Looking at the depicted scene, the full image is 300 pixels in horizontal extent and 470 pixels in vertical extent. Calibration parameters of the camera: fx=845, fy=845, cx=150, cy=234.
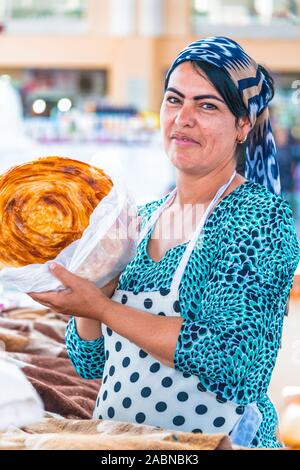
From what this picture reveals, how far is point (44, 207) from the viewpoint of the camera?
5.05 feet

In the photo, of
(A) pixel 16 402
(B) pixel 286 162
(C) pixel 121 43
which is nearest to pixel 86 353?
(A) pixel 16 402

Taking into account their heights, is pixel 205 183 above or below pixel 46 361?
above

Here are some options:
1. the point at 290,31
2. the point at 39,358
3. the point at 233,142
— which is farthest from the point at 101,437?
the point at 290,31

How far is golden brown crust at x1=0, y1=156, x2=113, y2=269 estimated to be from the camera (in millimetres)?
1514

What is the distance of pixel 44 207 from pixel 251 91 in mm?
438

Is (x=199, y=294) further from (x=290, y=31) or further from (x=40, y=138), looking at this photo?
(x=290, y=31)

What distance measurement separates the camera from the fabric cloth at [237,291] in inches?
56.6

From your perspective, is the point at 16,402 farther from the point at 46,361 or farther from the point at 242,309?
the point at 46,361

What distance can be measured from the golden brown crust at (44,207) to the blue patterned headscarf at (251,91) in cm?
27

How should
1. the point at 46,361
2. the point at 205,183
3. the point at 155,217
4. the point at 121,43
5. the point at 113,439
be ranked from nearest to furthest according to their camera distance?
the point at 113,439 < the point at 205,183 < the point at 155,217 < the point at 46,361 < the point at 121,43

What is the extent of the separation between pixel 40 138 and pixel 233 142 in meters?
7.48

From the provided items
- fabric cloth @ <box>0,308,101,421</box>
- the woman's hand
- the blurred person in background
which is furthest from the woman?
the blurred person in background

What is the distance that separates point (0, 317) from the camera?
2852 millimetres

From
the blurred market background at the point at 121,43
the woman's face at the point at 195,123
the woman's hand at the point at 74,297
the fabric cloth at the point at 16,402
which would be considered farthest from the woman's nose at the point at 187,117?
the blurred market background at the point at 121,43
